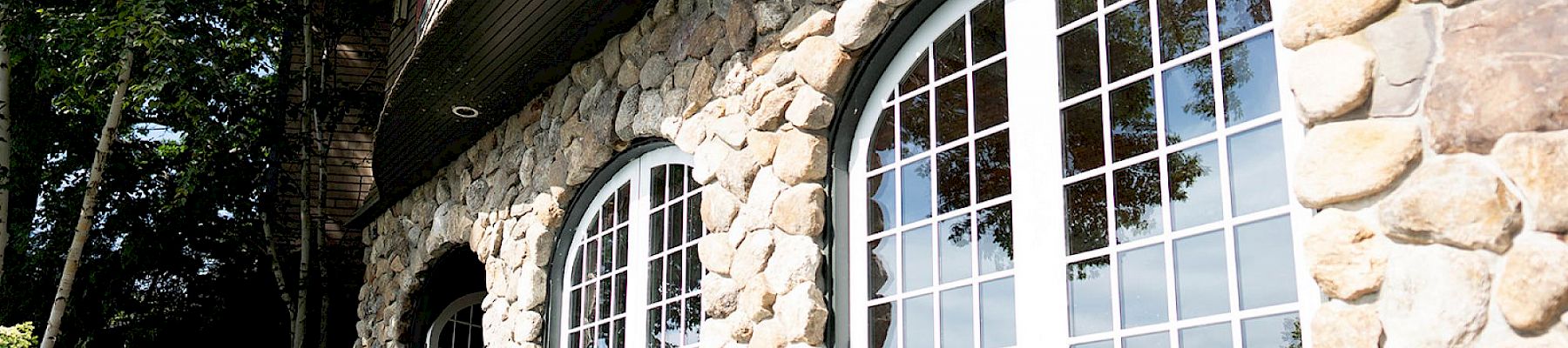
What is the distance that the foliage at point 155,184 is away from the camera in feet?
36.2

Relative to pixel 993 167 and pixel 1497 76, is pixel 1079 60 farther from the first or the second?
pixel 1497 76

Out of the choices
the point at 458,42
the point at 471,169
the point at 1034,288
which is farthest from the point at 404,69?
the point at 1034,288

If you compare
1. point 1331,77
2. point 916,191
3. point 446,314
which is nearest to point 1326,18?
point 1331,77

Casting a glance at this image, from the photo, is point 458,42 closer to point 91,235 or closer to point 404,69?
point 404,69

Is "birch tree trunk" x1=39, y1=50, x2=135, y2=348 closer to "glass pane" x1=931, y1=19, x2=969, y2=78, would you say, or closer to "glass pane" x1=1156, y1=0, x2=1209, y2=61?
"glass pane" x1=931, y1=19, x2=969, y2=78

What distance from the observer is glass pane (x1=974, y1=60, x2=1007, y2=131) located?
418 centimetres

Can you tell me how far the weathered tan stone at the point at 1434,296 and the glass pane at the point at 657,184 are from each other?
4027mm

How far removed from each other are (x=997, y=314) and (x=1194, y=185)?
80 centimetres

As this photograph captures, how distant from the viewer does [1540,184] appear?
2.54 m

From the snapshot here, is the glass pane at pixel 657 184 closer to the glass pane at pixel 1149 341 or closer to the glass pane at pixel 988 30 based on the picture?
the glass pane at pixel 988 30

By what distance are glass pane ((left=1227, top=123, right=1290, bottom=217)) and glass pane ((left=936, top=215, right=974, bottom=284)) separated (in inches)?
40.1

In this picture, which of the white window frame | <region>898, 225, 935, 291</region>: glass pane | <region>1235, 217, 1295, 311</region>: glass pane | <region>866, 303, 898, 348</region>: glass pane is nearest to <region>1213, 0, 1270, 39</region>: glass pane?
<region>1235, 217, 1295, 311</region>: glass pane

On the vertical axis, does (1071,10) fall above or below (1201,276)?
above

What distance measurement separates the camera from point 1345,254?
2.90m
